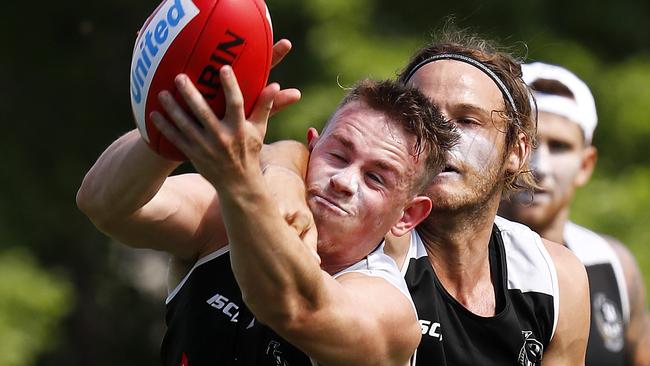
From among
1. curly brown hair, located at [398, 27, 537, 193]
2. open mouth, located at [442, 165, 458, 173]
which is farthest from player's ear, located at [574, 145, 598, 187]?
open mouth, located at [442, 165, 458, 173]

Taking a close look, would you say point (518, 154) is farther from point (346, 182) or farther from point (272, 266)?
point (272, 266)

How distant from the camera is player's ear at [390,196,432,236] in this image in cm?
425

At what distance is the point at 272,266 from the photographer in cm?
348

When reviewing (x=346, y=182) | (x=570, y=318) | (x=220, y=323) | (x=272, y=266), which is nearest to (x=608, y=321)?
(x=570, y=318)

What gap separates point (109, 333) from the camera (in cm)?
1166

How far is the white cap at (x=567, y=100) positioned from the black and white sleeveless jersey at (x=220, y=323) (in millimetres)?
3156

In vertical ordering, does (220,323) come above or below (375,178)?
below

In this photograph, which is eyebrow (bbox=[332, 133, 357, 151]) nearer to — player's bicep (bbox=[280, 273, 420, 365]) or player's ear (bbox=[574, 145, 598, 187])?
player's bicep (bbox=[280, 273, 420, 365])

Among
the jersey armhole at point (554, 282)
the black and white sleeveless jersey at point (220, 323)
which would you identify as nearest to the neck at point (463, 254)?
the jersey armhole at point (554, 282)

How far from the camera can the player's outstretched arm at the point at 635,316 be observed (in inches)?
306

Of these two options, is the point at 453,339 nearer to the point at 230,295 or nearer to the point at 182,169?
the point at 230,295

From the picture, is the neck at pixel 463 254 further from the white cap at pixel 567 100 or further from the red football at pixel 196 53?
the white cap at pixel 567 100

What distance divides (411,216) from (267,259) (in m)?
0.92

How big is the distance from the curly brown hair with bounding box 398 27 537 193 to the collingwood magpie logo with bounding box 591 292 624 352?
2.52 m
